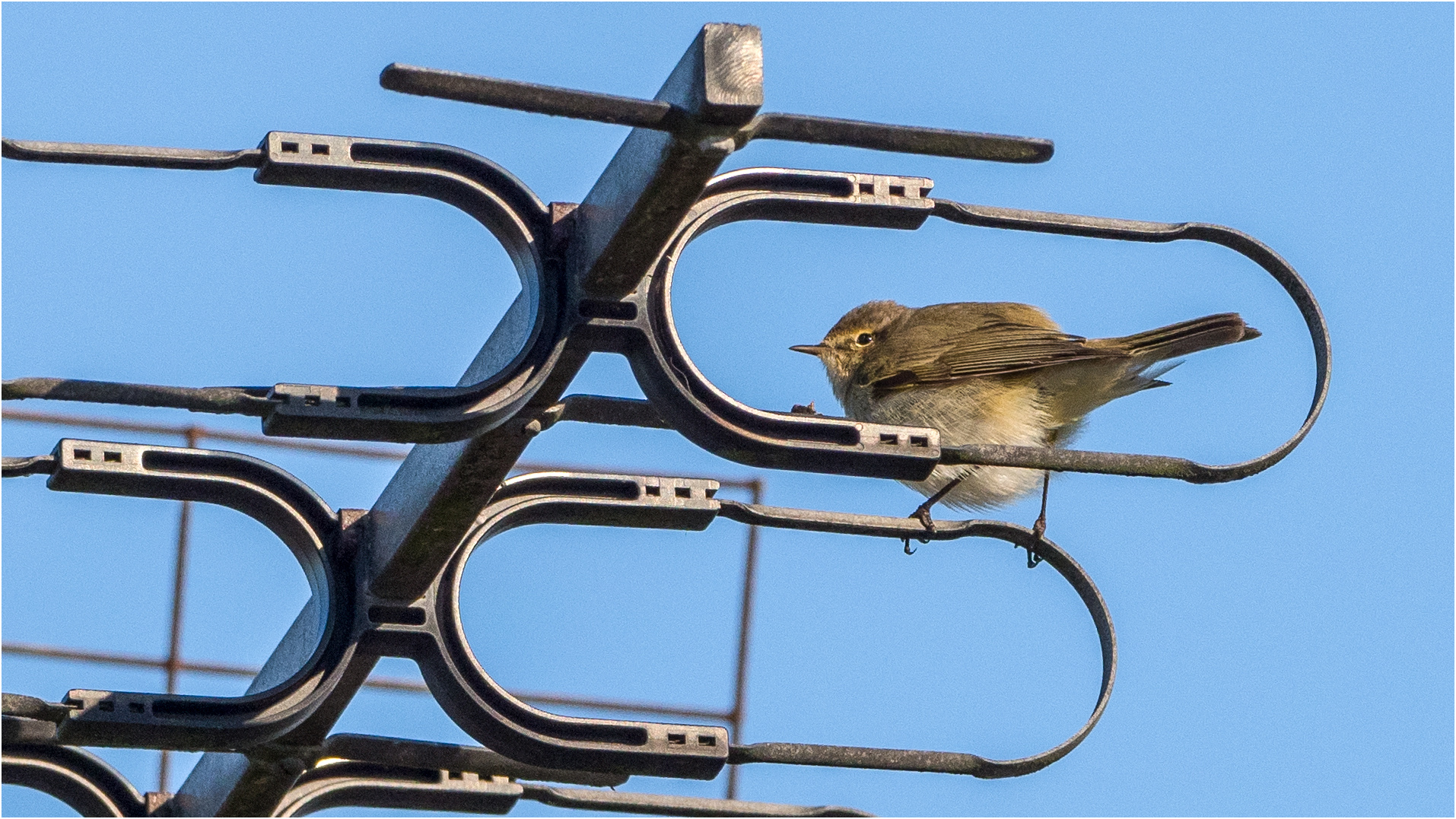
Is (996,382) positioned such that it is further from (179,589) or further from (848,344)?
(179,589)

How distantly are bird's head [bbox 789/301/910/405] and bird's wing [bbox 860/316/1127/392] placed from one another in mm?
226

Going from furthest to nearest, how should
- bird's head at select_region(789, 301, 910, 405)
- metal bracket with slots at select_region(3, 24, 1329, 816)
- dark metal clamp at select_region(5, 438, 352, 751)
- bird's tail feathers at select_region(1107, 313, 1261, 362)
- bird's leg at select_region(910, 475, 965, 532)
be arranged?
bird's head at select_region(789, 301, 910, 405) < bird's leg at select_region(910, 475, 965, 532) < bird's tail feathers at select_region(1107, 313, 1261, 362) < dark metal clamp at select_region(5, 438, 352, 751) < metal bracket with slots at select_region(3, 24, 1329, 816)

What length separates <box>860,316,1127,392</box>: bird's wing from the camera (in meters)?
7.79

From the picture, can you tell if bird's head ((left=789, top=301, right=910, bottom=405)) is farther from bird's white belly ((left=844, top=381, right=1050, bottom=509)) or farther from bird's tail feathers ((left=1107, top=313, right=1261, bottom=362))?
bird's tail feathers ((left=1107, top=313, right=1261, bottom=362))

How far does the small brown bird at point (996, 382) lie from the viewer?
757 cm

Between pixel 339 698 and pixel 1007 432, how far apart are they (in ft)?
13.5

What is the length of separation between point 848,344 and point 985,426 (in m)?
1.22

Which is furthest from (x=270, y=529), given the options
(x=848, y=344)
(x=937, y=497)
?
(x=848, y=344)

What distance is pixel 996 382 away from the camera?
7.89 m

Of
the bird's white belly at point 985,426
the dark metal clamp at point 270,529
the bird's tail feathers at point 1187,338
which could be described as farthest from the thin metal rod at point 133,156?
the bird's white belly at point 985,426

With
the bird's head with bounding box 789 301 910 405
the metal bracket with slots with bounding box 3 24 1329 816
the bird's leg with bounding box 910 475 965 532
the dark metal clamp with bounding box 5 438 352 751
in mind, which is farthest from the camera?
the bird's head with bounding box 789 301 910 405

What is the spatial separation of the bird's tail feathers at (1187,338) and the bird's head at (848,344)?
5.25ft

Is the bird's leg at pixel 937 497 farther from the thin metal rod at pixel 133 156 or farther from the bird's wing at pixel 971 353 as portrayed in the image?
the thin metal rod at pixel 133 156

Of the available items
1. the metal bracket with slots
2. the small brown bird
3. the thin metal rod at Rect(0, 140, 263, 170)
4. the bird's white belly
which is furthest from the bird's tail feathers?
the thin metal rod at Rect(0, 140, 263, 170)
